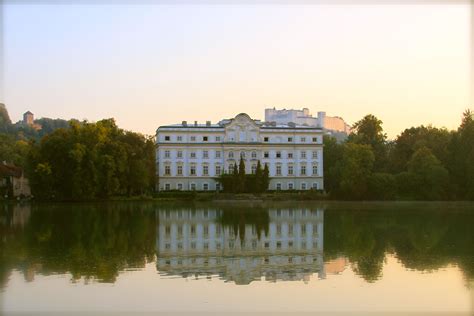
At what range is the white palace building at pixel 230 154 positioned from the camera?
64875 mm

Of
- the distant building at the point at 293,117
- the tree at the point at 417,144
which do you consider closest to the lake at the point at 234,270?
the tree at the point at 417,144

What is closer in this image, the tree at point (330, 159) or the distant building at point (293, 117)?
the tree at point (330, 159)

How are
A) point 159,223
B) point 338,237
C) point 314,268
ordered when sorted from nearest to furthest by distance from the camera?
point 314,268, point 338,237, point 159,223

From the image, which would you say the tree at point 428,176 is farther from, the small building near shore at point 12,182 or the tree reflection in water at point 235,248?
the small building near shore at point 12,182

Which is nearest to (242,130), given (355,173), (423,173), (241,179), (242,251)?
(241,179)

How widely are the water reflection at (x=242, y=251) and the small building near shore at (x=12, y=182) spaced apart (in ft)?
111

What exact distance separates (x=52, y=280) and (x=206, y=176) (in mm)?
51778

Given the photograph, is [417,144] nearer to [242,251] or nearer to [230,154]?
[230,154]

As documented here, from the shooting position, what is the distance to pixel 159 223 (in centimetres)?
3016

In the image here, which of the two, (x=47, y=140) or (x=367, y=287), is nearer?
(x=367, y=287)

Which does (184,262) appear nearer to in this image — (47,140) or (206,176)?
(47,140)

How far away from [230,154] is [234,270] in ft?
164

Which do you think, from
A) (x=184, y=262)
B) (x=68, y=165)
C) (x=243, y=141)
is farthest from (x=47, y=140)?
(x=184, y=262)

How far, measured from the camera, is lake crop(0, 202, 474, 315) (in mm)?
11633
